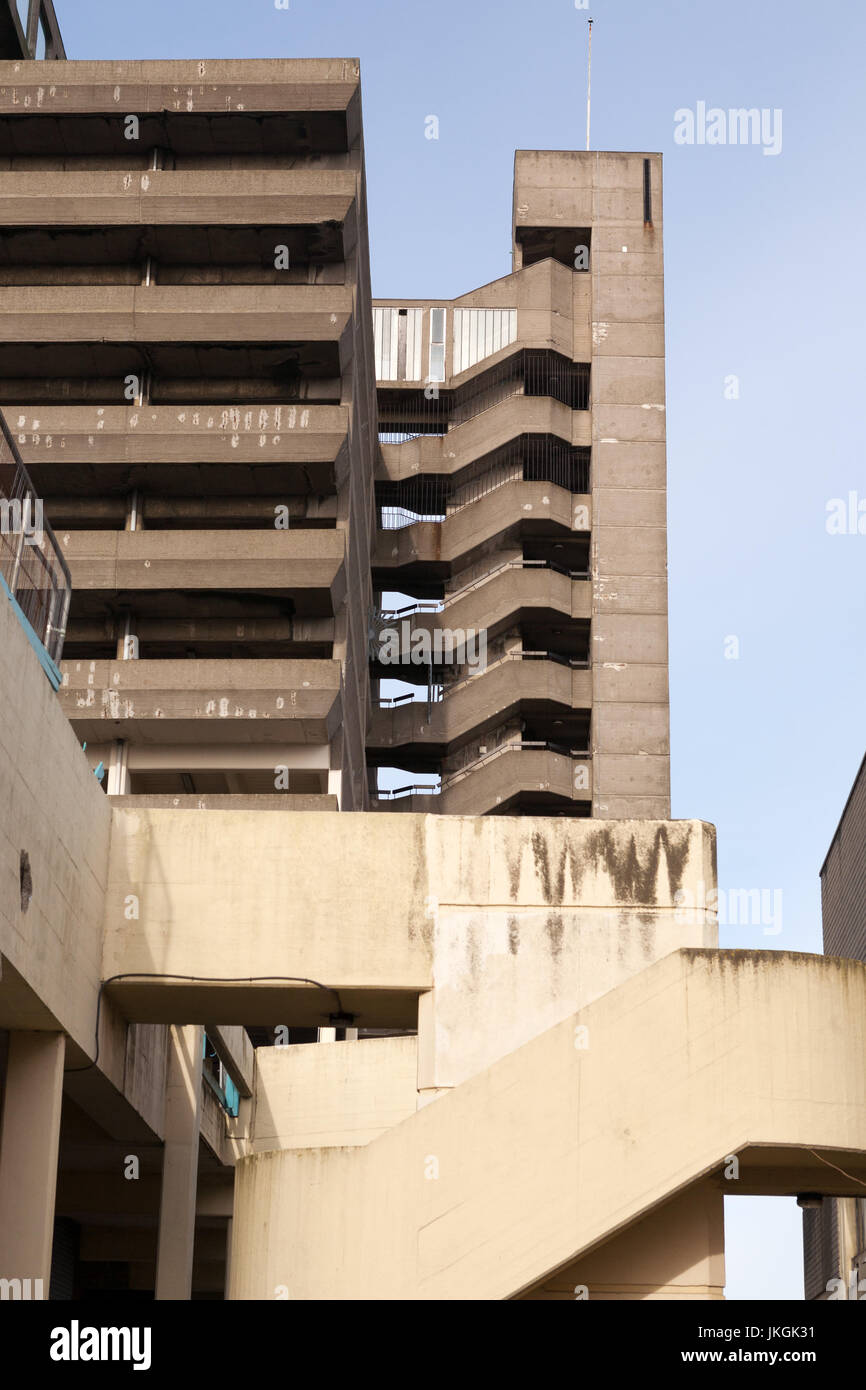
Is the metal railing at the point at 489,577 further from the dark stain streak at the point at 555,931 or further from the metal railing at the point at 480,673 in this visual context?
the dark stain streak at the point at 555,931

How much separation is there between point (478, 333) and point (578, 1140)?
52.6 m

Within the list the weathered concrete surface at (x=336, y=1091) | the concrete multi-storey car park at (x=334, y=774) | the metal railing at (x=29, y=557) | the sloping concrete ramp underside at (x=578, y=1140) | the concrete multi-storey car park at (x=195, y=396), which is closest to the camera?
the metal railing at (x=29, y=557)

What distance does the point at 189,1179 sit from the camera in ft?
94.7

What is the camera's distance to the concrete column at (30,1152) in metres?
18.2

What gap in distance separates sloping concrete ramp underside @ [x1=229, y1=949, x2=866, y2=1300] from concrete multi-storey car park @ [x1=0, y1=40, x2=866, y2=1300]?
0.04 m

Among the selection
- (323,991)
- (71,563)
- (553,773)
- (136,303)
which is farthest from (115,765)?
(323,991)

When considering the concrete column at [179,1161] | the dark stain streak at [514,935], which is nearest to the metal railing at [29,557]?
the dark stain streak at [514,935]

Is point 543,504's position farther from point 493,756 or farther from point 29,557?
point 29,557

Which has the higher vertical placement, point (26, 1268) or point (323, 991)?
point (323, 991)

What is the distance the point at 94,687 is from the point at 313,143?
16.9m

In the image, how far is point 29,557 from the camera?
18438mm

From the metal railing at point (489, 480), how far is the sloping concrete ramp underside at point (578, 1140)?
4594cm
